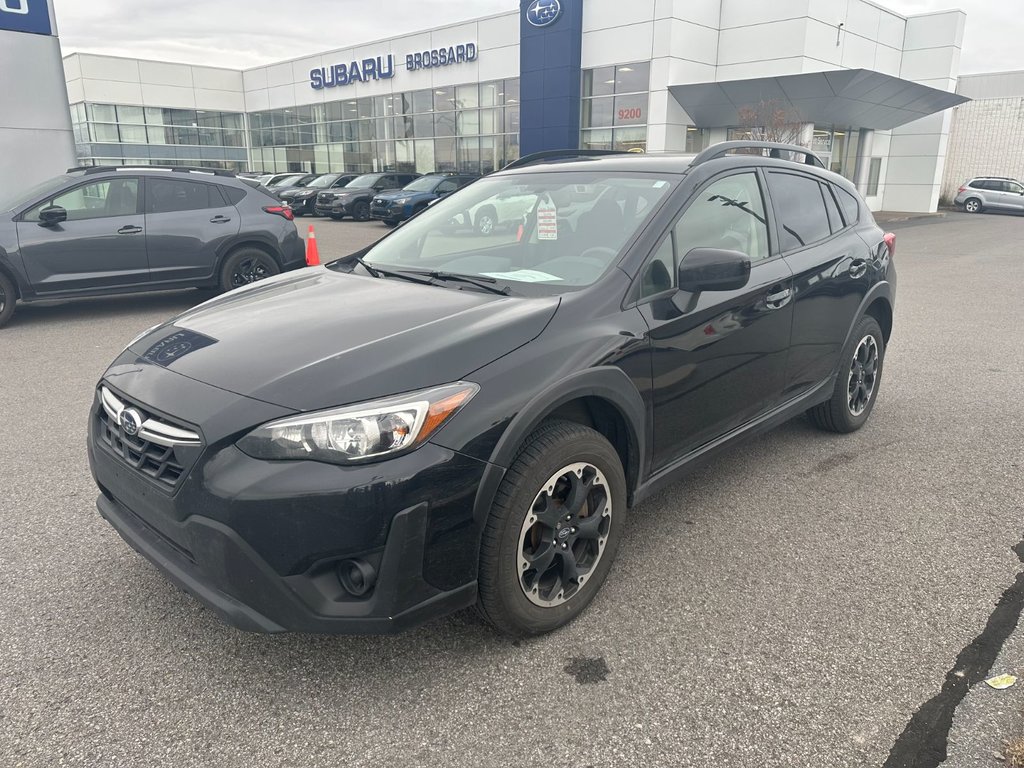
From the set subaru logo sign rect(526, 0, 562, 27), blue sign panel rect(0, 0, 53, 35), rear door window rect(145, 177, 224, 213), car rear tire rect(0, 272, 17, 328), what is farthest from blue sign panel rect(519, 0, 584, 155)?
Answer: car rear tire rect(0, 272, 17, 328)

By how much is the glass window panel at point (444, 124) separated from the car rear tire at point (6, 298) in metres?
28.6

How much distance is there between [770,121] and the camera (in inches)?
1021

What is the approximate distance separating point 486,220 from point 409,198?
1907 centimetres

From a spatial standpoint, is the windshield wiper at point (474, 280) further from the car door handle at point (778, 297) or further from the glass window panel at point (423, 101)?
the glass window panel at point (423, 101)

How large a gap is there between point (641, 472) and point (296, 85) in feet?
149

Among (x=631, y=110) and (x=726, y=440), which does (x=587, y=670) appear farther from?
(x=631, y=110)

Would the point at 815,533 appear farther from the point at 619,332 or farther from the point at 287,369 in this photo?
the point at 287,369

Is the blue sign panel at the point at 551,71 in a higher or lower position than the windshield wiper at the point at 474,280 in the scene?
higher

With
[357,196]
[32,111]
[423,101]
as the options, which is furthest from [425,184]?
[423,101]

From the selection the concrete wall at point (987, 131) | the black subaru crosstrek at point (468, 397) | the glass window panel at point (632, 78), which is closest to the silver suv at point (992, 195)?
the concrete wall at point (987, 131)

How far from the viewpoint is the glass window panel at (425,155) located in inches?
1421

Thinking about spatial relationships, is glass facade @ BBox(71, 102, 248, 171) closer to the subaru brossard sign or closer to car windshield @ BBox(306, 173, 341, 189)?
the subaru brossard sign

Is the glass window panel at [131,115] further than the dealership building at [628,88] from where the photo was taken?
Yes

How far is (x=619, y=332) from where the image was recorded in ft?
9.57
